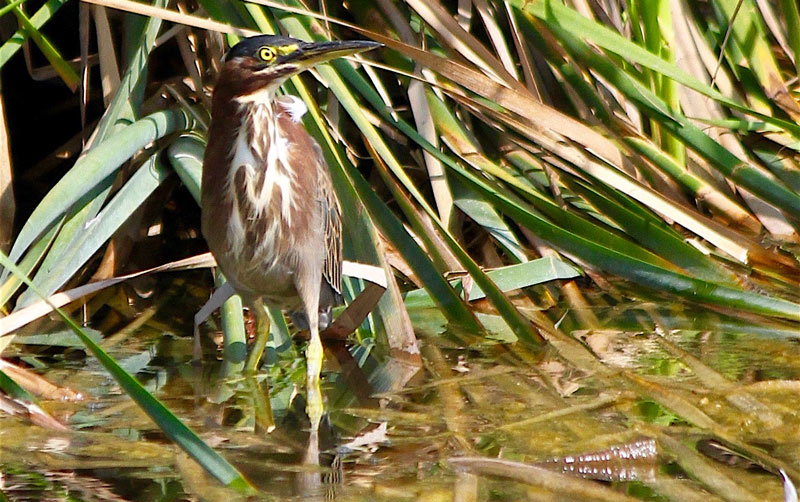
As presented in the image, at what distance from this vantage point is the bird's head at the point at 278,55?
306cm

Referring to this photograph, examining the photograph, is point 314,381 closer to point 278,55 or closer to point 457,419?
point 457,419

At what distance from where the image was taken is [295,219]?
3.45 m

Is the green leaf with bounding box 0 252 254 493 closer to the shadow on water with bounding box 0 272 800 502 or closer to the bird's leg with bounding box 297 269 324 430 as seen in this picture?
the shadow on water with bounding box 0 272 800 502

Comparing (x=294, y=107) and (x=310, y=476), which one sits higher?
(x=294, y=107)

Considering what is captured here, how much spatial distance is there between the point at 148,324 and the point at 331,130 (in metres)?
0.90

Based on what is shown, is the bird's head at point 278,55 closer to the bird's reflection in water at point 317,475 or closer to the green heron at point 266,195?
the green heron at point 266,195

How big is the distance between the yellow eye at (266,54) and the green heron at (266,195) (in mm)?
38

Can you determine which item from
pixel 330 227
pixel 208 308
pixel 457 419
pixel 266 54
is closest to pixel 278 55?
pixel 266 54

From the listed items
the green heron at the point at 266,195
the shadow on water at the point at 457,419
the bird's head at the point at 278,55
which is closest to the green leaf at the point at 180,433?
the shadow on water at the point at 457,419

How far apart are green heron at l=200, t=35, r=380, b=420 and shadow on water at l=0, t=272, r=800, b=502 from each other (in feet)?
0.89

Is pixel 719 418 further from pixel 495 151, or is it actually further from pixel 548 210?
pixel 495 151

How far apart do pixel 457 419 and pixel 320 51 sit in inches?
41.1

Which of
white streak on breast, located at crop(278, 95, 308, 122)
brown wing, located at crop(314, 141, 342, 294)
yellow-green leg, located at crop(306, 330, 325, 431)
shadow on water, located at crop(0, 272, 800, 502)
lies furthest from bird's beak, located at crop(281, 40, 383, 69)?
shadow on water, located at crop(0, 272, 800, 502)

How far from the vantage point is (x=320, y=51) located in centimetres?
305
